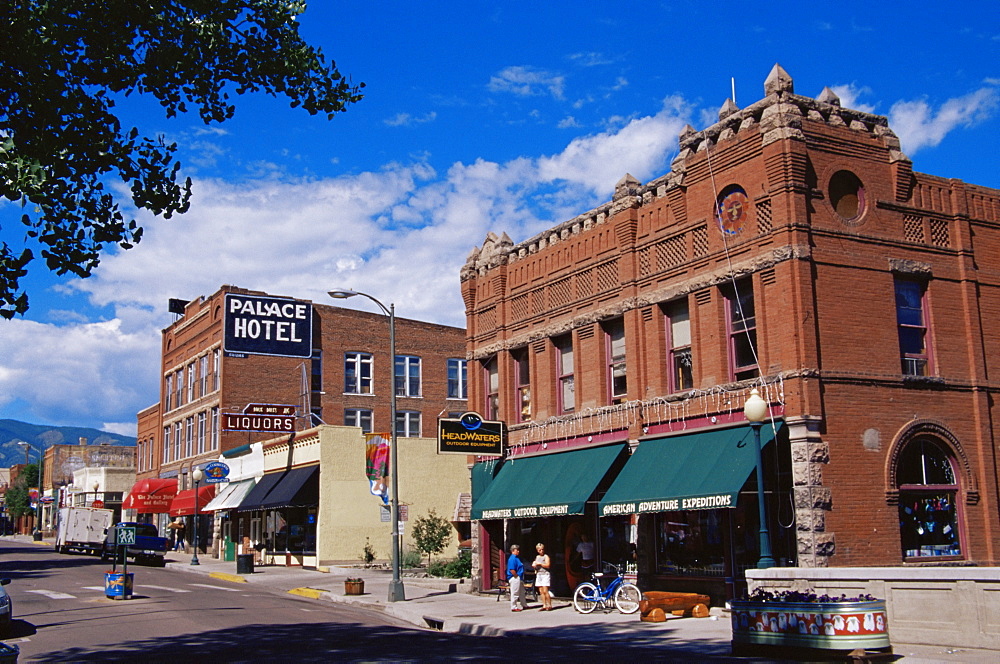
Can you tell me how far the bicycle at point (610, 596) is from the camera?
21.8 metres

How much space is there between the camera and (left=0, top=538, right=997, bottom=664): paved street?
51.2 ft

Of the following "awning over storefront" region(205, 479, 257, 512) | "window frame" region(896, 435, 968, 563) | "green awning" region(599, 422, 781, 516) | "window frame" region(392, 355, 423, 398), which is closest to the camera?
"green awning" region(599, 422, 781, 516)

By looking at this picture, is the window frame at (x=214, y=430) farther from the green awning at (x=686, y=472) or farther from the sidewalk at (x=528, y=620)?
the green awning at (x=686, y=472)

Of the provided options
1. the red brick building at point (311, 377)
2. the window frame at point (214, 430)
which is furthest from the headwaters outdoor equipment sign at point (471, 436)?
the window frame at point (214, 430)

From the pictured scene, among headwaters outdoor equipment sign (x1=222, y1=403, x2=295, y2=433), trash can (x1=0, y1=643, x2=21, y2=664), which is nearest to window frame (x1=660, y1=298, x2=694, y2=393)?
trash can (x1=0, y1=643, x2=21, y2=664)

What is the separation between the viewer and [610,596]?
22438 millimetres

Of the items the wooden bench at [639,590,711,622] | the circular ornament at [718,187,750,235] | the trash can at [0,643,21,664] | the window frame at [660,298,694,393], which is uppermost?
the circular ornament at [718,187,750,235]

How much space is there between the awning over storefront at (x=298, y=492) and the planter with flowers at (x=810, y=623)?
28.3 m

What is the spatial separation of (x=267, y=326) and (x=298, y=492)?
40.0 ft

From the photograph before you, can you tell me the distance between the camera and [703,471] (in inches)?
805

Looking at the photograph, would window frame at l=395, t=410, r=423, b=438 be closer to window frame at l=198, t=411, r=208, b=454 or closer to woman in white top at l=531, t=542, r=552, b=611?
window frame at l=198, t=411, r=208, b=454

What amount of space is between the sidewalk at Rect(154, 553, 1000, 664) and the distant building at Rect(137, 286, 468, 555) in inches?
671

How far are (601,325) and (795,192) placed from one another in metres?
7.14

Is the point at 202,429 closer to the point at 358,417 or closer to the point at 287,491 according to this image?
the point at 358,417
